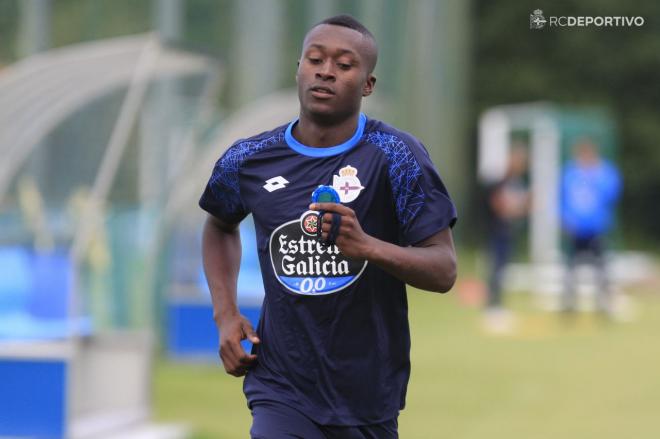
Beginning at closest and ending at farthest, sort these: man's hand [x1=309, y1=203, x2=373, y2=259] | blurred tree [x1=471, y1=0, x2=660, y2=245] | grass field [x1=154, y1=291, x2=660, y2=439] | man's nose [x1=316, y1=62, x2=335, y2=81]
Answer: man's hand [x1=309, y1=203, x2=373, y2=259], man's nose [x1=316, y1=62, x2=335, y2=81], grass field [x1=154, y1=291, x2=660, y2=439], blurred tree [x1=471, y1=0, x2=660, y2=245]

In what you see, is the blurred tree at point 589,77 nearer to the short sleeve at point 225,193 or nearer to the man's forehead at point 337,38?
the short sleeve at point 225,193

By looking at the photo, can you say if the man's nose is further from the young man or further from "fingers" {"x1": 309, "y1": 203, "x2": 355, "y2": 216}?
"fingers" {"x1": 309, "y1": 203, "x2": 355, "y2": 216}

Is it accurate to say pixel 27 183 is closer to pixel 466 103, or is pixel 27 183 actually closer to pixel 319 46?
pixel 319 46

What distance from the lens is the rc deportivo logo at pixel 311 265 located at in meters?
4.43

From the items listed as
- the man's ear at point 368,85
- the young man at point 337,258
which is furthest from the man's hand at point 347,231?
the man's ear at point 368,85

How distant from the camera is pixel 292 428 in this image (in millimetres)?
4402

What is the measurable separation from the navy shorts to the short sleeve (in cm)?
67

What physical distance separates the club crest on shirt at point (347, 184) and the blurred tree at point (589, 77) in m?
37.7

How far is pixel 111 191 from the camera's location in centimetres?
1038

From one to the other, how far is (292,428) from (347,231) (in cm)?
71

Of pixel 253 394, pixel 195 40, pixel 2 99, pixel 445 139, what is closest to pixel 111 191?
pixel 2 99

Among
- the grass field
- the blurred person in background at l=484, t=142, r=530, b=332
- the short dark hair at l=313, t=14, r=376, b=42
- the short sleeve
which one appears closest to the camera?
the short dark hair at l=313, t=14, r=376, b=42

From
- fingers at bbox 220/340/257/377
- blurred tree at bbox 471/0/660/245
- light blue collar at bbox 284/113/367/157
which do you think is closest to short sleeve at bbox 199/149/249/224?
light blue collar at bbox 284/113/367/157

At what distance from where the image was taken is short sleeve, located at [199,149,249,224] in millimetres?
4664
